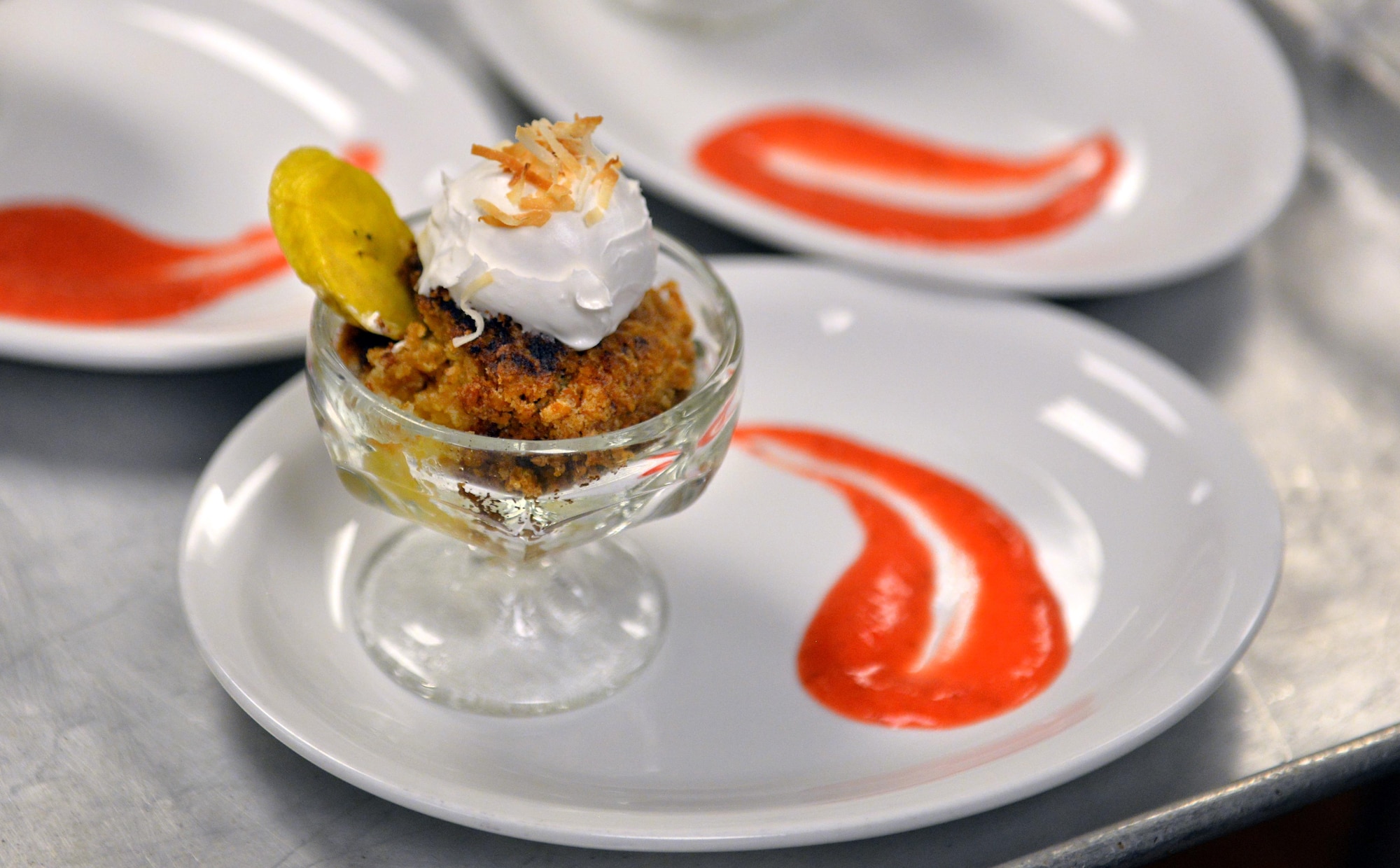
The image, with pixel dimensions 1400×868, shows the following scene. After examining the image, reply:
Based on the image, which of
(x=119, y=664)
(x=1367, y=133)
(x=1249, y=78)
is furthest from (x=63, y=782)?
(x=1367, y=133)

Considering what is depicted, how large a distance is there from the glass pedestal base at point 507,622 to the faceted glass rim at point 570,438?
7.3 inches

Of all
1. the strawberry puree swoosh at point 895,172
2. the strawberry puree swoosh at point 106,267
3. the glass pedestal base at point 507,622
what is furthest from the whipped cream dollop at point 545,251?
the strawberry puree swoosh at point 895,172

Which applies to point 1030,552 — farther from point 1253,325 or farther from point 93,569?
point 93,569

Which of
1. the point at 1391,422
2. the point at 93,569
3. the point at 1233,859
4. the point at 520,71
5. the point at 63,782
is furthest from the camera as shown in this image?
the point at 520,71

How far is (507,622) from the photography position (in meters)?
0.96

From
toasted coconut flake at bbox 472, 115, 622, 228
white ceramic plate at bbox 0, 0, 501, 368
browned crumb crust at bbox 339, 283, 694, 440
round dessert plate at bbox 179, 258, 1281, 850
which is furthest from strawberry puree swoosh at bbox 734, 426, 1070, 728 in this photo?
white ceramic plate at bbox 0, 0, 501, 368

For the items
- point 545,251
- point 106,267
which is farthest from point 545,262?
point 106,267

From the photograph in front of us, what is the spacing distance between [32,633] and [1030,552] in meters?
0.76

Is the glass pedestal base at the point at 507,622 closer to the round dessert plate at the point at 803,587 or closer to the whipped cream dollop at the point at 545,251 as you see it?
the round dessert plate at the point at 803,587

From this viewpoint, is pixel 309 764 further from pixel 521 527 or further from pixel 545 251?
pixel 545 251

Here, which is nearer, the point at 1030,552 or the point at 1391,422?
the point at 1030,552

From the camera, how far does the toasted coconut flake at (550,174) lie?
0.81 metres

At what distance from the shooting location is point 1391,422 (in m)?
1.30

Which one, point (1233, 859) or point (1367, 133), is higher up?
point (1367, 133)
